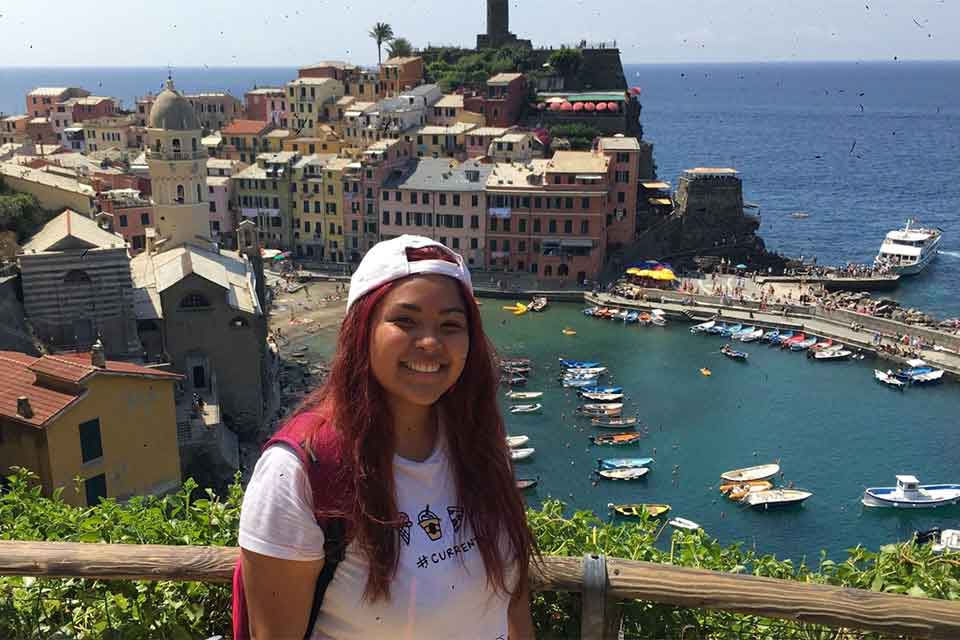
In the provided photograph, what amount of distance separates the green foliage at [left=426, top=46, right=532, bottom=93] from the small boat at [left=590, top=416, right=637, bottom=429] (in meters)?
44.8

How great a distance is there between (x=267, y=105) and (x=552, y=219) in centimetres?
3540

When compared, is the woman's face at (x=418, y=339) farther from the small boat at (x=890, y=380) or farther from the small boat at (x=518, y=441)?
the small boat at (x=890, y=380)

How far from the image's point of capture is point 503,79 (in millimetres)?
70688

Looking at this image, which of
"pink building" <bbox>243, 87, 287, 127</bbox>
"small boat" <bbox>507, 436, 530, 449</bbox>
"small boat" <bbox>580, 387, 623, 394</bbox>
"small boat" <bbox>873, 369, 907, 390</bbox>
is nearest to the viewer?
"small boat" <bbox>507, 436, 530, 449</bbox>

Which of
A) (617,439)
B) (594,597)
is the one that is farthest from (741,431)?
(594,597)

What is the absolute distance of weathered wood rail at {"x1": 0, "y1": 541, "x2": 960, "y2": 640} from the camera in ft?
11.3

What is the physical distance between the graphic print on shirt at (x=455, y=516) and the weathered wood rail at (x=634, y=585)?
634mm

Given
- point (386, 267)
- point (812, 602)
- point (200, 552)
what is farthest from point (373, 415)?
point (812, 602)

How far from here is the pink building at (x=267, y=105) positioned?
76562mm

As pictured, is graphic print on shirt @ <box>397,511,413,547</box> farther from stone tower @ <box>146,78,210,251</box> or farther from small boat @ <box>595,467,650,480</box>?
stone tower @ <box>146,78,210,251</box>

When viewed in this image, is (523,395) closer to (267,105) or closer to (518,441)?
(518,441)

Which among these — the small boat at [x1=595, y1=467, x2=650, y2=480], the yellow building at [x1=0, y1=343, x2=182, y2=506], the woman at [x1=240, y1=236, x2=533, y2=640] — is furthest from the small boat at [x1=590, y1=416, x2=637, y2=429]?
the woman at [x1=240, y1=236, x2=533, y2=640]

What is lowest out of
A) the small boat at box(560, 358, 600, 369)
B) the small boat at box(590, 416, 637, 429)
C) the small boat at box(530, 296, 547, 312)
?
the small boat at box(590, 416, 637, 429)

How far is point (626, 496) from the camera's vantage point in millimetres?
29516
